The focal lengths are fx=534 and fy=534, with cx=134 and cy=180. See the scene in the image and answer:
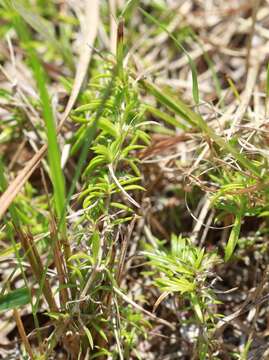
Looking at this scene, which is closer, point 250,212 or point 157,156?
A: point 250,212

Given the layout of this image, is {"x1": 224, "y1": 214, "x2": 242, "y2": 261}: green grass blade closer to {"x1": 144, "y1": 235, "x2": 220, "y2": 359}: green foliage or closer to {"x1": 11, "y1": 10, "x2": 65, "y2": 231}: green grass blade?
{"x1": 144, "y1": 235, "x2": 220, "y2": 359}: green foliage

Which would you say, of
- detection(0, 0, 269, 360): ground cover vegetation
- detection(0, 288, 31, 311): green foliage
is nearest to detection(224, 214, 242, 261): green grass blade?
detection(0, 0, 269, 360): ground cover vegetation

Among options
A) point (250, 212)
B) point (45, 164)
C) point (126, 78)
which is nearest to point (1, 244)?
point (45, 164)

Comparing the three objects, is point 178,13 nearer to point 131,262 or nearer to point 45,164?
point 45,164

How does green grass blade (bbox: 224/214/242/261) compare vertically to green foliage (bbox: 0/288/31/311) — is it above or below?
above

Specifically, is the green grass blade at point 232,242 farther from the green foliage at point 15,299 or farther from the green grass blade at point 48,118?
the green foliage at point 15,299

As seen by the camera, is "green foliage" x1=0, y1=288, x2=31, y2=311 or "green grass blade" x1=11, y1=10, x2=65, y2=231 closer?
"green grass blade" x1=11, y1=10, x2=65, y2=231

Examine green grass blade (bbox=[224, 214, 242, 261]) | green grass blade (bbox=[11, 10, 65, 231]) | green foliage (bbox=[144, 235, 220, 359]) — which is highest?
green grass blade (bbox=[11, 10, 65, 231])

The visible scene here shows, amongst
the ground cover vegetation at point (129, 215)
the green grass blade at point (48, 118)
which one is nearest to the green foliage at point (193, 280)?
the ground cover vegetation at point (129, 215)
